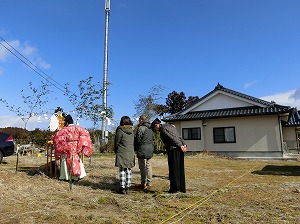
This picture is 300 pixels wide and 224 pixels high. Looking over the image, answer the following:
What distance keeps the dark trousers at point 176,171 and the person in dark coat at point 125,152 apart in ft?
2.87

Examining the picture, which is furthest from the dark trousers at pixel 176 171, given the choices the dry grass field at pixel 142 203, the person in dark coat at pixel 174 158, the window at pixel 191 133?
the window at pixel 191 133

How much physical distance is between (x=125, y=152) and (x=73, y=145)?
52.7 inches

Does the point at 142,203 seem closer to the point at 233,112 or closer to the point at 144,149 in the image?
the point at 144,149

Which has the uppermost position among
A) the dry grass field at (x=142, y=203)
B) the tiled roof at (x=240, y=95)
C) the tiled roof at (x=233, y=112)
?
the tiled roof at (x=240, y=95)

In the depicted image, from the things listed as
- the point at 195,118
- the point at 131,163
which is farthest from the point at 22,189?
the point at 195,118

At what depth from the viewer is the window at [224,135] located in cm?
1768

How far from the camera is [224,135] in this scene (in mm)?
17953

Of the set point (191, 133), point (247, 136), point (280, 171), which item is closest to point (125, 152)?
point (280, 171)

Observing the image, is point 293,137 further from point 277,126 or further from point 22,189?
point 22,189

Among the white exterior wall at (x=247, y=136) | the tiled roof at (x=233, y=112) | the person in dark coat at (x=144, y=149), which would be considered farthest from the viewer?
the white exterior wall at (x=247, y=136)

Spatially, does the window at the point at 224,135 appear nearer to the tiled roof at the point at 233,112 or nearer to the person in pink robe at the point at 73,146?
the tiled roof at the point at 233,112

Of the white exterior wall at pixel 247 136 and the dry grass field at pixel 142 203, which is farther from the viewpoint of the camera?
the white exterior wall at pixel 247 136

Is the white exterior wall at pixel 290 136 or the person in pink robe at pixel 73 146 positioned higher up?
the white exterior wall at pixel 290 136

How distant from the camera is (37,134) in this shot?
22531 mm
